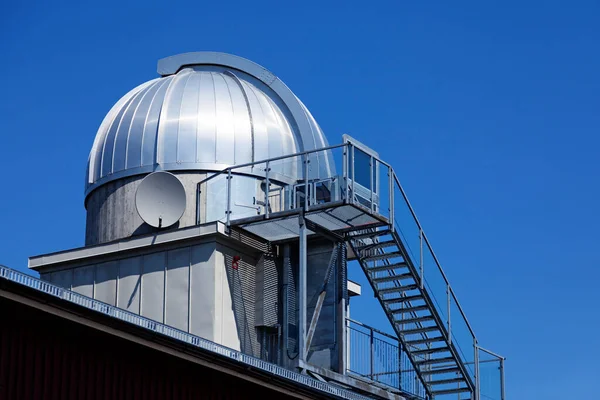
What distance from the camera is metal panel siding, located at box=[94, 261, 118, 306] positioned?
2888 cm

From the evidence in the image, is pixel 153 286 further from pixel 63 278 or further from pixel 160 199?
pixel 63 278

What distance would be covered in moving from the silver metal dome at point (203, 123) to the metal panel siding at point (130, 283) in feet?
8.45

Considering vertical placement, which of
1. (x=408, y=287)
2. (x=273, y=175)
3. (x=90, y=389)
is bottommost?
(x=90, y=389)

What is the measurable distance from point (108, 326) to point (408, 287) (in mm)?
13492

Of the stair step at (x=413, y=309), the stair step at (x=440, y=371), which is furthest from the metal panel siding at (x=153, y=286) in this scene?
the stair step at (x=440, y=371)

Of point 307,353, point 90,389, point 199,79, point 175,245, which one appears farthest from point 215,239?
point 90,389

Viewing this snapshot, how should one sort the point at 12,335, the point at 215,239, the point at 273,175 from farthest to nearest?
the point at 273,175, the point at 215,239, the point at 12,335

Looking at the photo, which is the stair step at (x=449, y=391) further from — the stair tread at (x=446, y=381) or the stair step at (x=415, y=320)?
the stair step at (x=415, y=320)

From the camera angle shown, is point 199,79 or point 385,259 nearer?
point 385,259

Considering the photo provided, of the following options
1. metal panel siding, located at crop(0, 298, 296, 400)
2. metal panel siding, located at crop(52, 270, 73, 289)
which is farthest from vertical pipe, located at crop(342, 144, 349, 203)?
metal panel siding, located at crop(0, 298, 296, 400)

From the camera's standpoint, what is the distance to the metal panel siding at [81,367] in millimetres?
15812

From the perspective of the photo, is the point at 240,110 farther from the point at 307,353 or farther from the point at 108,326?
the point at 108,326

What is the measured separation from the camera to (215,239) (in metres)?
27.6

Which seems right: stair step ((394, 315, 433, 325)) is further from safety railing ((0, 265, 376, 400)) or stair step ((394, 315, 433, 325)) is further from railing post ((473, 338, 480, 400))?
safety railing ((0, 265, 376, 400))
